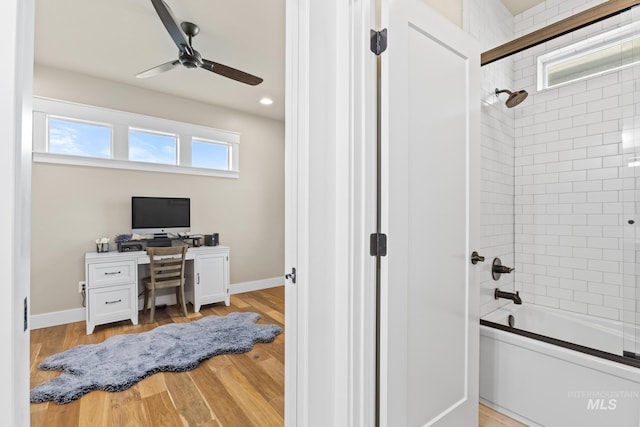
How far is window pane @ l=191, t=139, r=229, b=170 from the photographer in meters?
4.18

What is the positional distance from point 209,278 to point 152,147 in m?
1.85

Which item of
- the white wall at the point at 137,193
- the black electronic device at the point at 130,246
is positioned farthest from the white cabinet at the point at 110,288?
the white wall at the point at 137,193

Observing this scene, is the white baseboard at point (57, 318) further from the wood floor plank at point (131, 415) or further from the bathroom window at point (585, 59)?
the bathroom window at point (585, 59)

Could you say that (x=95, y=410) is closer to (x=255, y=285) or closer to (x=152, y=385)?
(x=152, y=385)

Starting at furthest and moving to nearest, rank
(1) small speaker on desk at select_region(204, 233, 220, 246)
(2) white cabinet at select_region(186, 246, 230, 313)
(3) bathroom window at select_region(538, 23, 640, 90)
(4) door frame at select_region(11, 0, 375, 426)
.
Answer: (1) small speaker on desk at select_region(204, 233, 220, 246) < (2) white cabinet at select_region(186, 246, 230, 313) < (3) bathroom window at select_region(538, 23, 640, 90) < (4) door frame at select_region(11, 0, 375, 426)

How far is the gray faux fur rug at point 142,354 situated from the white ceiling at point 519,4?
12.0 feet

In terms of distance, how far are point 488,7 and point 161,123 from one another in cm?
372

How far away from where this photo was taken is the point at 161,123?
382cm

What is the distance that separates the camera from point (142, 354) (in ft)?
8.08

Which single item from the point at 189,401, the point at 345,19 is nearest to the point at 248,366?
the point at 189,401

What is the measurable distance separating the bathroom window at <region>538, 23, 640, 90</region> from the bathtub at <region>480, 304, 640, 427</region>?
1815 mm

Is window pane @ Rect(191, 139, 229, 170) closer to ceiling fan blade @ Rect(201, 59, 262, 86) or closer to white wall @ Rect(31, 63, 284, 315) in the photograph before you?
white wall @ Rect(31, 63, 284, 315)

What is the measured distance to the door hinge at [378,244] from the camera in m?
1.21

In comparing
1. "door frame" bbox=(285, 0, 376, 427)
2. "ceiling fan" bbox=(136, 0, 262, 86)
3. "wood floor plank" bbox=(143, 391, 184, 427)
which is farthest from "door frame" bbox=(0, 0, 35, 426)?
"ceiling fan" bbox=(136, 0, 262, 86)
